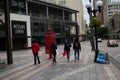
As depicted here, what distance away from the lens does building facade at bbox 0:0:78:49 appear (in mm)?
52319

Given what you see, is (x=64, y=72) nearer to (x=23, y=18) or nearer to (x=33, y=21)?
(x=23, y=18)

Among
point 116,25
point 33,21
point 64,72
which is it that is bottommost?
point 64,72

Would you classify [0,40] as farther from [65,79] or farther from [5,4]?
[65,79]

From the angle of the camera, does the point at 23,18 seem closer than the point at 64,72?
No

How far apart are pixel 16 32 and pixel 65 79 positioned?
41.6 meters

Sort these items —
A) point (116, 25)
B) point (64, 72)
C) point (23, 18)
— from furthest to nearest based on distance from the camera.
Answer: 1. point (116, 25)
2. point (23, 18)
3. point (64, 72)

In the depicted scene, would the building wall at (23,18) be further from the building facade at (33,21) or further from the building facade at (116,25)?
the building facade at (116,25)

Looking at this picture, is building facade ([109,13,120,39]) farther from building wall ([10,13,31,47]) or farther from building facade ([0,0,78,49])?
building wall ([10,13,31,47])

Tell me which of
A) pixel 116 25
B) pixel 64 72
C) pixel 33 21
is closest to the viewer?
pixel 64 72

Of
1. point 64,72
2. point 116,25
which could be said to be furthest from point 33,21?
point 116,25

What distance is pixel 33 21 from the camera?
61.3m

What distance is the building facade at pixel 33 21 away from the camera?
52319mm

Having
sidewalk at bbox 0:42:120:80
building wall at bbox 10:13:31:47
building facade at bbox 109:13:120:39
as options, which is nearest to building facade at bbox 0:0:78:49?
building wall at bbox 10:13:31:47

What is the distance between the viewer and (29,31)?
58250 mm
